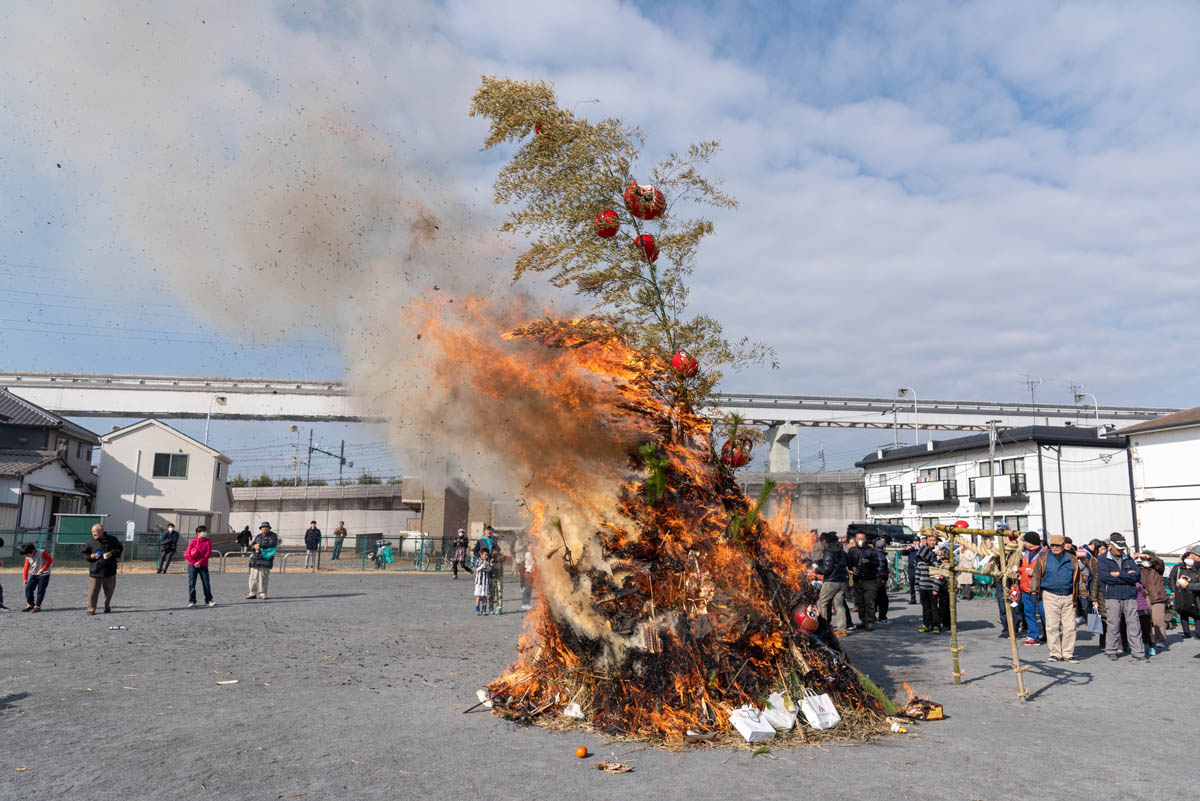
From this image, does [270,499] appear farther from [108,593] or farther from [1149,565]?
[1149,565]

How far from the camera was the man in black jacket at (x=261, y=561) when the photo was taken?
17969mm

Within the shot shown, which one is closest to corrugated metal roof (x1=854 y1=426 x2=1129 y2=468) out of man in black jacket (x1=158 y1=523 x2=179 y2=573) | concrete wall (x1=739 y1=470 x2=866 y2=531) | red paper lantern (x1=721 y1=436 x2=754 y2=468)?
concrete wall (x1=739 y1=470 x2=866 y2=531)

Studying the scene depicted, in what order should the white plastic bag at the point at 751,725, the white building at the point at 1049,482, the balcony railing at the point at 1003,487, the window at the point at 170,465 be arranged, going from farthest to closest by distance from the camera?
the window at the point at 170,465 → the balcony railing at the point at 1003,487 → the white building at the point at 1049,482 → the white plastic bag at the point at 751,725

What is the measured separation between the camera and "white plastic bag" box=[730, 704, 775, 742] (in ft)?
22.3

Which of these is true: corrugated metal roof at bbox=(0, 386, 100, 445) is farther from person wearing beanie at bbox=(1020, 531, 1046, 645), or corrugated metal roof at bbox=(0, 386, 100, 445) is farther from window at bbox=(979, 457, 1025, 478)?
window at bbox=(979, 457, 1025, 478)

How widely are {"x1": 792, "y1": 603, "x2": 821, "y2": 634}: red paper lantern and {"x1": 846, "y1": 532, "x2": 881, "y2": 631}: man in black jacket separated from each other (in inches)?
289

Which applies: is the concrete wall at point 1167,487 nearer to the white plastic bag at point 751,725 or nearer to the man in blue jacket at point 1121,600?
the man in blue jacket at point 1121,600

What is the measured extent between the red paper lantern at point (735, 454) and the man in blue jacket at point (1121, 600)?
7.55 m

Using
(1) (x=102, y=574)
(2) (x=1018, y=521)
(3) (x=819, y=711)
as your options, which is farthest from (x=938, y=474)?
(1) (x=102, y=574)

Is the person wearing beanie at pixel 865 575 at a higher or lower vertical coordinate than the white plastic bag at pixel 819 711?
higher

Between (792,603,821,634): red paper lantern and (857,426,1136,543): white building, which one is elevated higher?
(857,426,1136,543): white building

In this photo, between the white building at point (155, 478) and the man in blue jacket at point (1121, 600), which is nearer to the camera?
the man in blue jacket at point (1121, 600)

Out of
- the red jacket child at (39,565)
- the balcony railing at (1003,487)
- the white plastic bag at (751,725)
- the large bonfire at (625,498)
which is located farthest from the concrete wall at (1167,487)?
the red jacket child at (39,565)

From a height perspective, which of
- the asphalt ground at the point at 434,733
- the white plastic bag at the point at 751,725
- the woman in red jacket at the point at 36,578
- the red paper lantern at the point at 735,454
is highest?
the red paper lantern at the point at 735,454
